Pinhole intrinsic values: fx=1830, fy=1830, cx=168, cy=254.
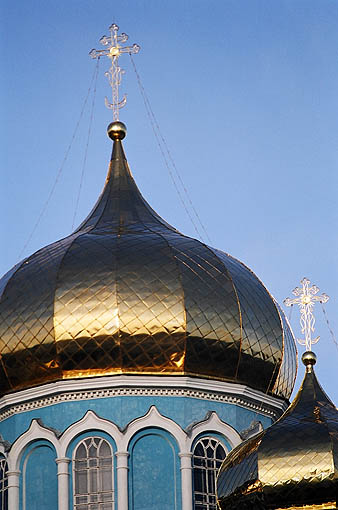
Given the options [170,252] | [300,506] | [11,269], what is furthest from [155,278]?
[300,506]

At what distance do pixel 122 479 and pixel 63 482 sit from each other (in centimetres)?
76

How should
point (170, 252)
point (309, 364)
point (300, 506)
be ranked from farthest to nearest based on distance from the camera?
point (170, 252), point (309, 364), point (300, 506)

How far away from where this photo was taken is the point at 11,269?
24703mm

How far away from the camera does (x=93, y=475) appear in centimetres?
2295

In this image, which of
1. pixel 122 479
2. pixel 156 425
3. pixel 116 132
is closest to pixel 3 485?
pixel 122 479

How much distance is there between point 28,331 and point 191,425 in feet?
8.01

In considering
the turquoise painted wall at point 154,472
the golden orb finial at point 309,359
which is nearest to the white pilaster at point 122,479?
the turquoise painted wall at point 154,472

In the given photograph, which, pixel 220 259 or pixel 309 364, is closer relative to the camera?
pixel 309 364

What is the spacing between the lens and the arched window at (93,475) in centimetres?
2284

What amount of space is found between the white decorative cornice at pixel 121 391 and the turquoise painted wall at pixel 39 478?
0.57 m

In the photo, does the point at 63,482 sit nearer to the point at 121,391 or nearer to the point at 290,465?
the point at 121,391

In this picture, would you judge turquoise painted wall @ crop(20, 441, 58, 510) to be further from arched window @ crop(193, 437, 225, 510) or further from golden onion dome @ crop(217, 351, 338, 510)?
golden onion dome @ crop(217, 351, 338, 510)

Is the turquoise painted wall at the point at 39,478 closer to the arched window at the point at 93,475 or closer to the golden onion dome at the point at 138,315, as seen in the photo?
the arched window at the point at 93,475

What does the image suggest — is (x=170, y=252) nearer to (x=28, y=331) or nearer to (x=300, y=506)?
(x=28, y=331)
